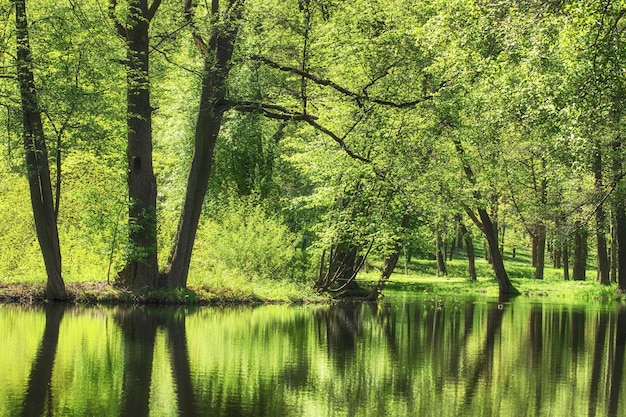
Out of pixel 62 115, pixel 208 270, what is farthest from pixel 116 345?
pixel 208 270

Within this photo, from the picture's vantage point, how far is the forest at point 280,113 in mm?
19406

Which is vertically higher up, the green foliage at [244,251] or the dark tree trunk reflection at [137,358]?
the green foliage at [244,251]

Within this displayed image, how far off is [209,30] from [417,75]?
22.1 feet

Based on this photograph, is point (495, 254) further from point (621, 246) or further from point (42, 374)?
point (42, 374)

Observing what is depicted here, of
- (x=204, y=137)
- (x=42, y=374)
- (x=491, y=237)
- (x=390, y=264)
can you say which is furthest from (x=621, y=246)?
(x=42, y=374)

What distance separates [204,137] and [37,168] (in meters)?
4.91

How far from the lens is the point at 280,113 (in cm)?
2530

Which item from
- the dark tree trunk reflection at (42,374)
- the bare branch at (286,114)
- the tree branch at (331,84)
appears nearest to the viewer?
the dark tree trunk reflection at (42,374)

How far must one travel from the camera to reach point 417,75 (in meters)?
25.9

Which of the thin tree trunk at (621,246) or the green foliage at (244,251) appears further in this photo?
the thin tree trunk at (621,246)

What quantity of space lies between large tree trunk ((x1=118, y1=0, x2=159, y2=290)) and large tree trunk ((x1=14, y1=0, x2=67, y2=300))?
1958 millimetres

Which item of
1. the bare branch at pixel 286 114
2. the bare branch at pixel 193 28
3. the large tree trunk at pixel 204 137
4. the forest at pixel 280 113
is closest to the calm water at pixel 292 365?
the large tree trunk at pixel 204 137

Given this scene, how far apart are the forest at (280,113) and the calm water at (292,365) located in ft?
12.7

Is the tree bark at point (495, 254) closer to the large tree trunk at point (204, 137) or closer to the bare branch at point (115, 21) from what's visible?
the large tree trunk at point (204, 137)
